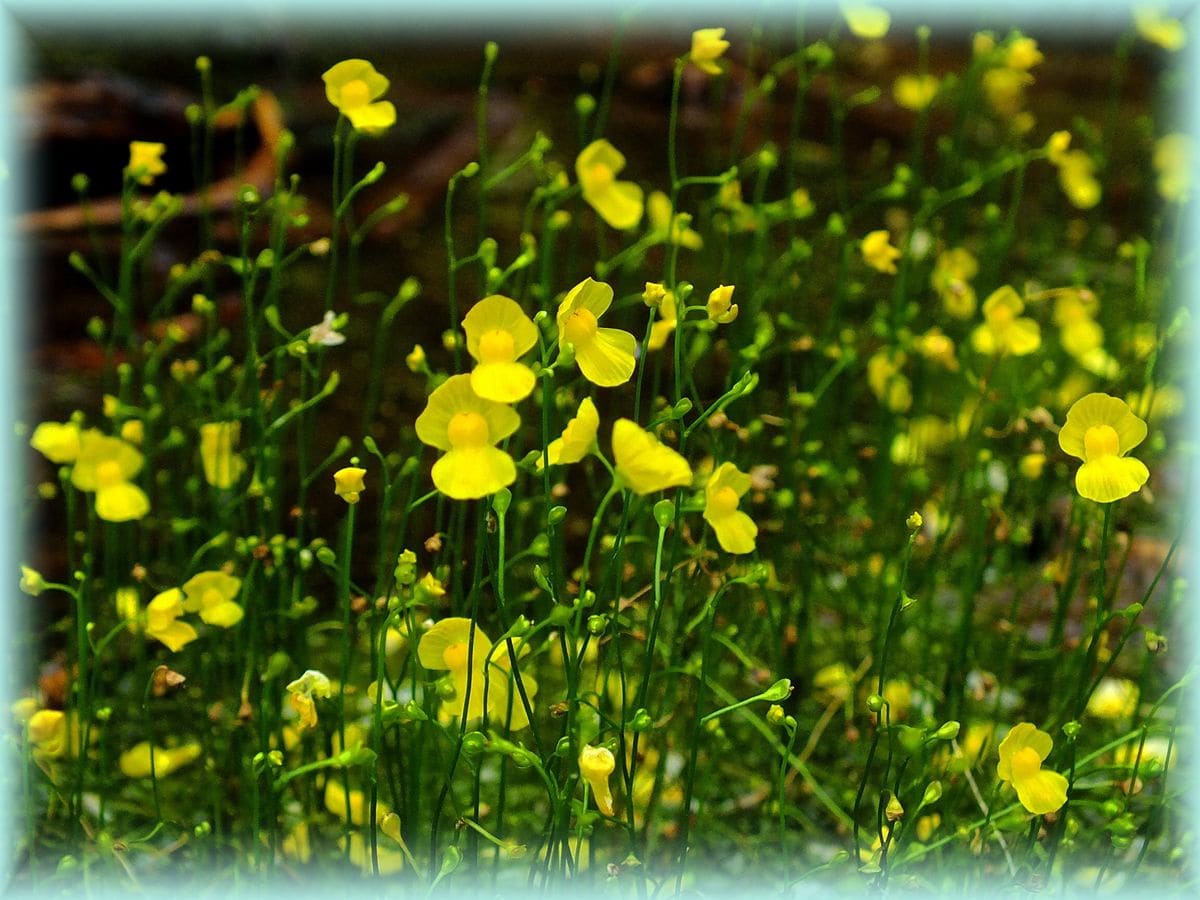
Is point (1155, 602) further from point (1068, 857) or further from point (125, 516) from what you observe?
point (125, 516)

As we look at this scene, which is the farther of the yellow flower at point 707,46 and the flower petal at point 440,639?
the yellow flower at point 707,46

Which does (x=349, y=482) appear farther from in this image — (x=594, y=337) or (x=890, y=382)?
(x=890, y=382)

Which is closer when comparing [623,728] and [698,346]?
[623,728]

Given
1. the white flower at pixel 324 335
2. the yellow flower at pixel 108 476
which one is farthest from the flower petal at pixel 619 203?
the yellow flower at pixel 108 476

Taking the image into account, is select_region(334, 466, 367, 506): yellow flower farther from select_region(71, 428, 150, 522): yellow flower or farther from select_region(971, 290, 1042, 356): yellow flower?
select_region(971, 290, 1042, 356): yellow flower

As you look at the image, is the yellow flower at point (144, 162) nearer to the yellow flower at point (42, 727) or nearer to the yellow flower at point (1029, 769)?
the yellow flower at point (42, 727)

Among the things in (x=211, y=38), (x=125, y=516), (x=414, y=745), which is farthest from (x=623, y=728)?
(x=211, y=38)

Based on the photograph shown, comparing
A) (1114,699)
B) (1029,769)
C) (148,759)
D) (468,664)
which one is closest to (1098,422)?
(1029,769)
